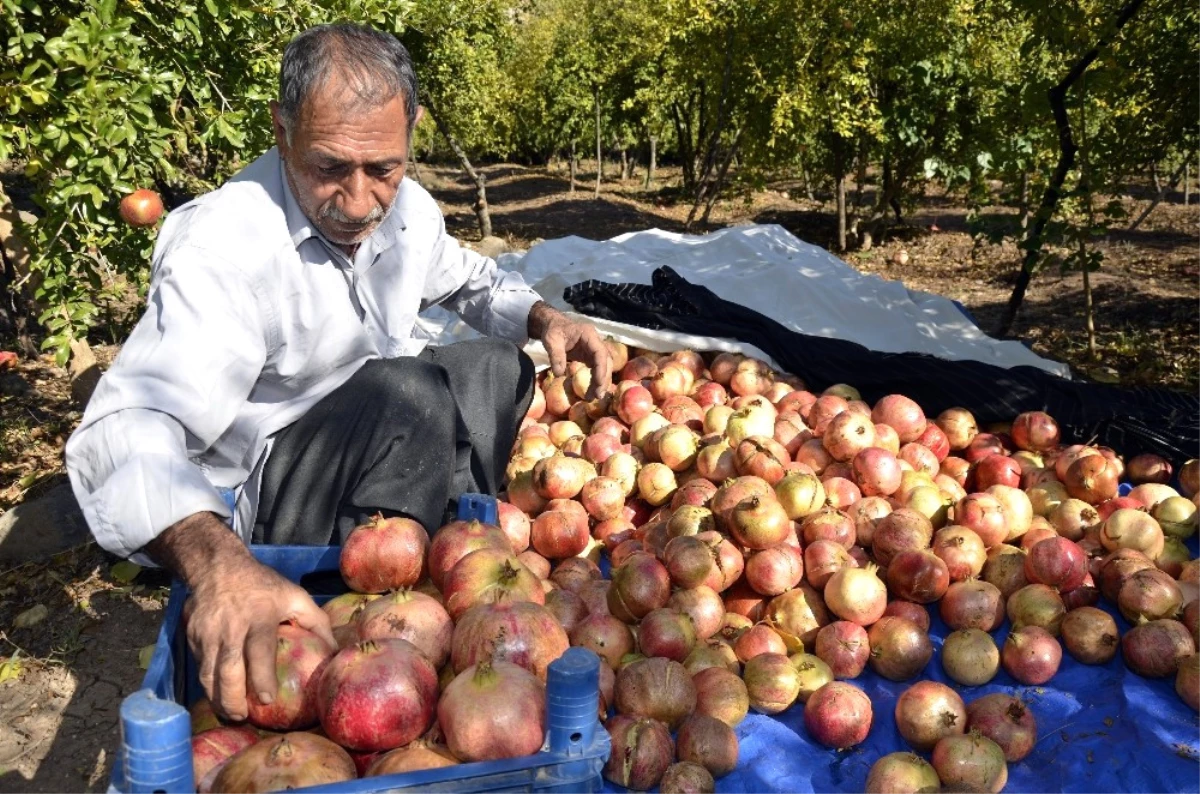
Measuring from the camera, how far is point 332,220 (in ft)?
8.10

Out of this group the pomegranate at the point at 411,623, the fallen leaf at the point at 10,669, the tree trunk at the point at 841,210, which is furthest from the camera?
the tree trunk at the point at 841,210

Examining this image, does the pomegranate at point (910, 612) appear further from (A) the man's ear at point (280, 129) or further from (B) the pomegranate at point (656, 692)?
(A) the man's ear at point (280, 129)

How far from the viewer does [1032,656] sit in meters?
2.74

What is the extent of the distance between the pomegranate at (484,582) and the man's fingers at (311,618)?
0.99ft

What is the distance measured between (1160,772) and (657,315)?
3057mm

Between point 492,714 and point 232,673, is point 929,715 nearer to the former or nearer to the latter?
point 492,714

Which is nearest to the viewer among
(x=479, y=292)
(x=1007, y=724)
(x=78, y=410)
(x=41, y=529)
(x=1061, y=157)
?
(x=1007, y=724)

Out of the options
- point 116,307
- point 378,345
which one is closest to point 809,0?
point 116,307

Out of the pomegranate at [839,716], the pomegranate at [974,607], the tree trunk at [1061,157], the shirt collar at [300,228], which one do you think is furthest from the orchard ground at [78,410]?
the pomegranate at [974,607]

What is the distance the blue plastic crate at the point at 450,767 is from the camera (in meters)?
1.32

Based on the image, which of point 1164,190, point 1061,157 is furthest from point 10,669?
point 1164,190

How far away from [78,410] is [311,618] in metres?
4.73

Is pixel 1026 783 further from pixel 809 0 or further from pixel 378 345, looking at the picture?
pixel 809 0

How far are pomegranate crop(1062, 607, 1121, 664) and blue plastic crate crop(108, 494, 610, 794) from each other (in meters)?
1.90
